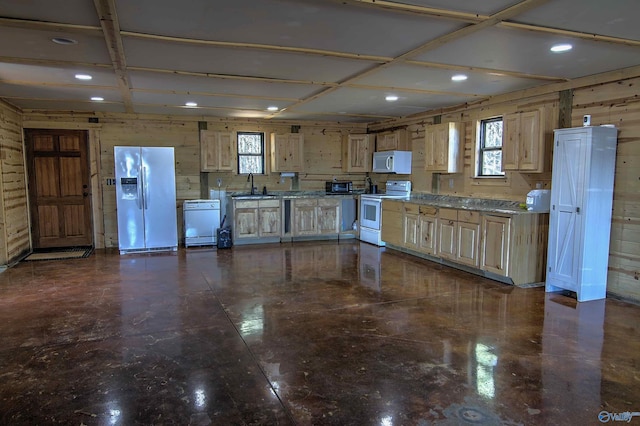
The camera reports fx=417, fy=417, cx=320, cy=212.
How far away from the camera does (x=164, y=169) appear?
717cm

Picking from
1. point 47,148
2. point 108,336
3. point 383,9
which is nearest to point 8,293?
point 108,336

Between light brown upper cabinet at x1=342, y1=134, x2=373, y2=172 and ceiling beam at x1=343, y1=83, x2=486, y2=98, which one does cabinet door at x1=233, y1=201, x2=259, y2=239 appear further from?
ceiling beam at x1=343, y1=83, x2=486, y2=98

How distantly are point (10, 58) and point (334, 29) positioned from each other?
10.3 ft

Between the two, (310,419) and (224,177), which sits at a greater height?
(224,177)

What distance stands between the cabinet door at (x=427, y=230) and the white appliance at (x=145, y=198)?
4.23 metres

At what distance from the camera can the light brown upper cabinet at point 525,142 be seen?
16.7 ft

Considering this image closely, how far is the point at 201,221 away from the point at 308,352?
4978 millimetres

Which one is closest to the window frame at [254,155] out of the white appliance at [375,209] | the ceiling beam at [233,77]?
the white appliance at [375,209]

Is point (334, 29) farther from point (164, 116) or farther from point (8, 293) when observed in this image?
point (164, 116)

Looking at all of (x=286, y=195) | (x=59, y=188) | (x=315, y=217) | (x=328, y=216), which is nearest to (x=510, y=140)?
(x=328, y=216)

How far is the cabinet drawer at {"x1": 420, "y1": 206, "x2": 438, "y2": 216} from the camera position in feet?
20.6

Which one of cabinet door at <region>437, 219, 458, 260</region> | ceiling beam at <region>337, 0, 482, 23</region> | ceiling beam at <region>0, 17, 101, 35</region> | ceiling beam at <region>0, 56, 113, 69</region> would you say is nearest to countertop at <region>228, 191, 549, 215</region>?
cabinet door at <region>437, 219, 458, 260</region>

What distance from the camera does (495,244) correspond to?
17.1 feet

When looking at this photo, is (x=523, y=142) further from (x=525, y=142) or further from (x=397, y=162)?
(x=397, y=162)
